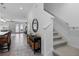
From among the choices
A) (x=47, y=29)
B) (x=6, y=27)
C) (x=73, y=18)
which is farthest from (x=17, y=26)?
(x=73, y=18)

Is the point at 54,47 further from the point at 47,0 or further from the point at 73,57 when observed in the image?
the point at 47,0

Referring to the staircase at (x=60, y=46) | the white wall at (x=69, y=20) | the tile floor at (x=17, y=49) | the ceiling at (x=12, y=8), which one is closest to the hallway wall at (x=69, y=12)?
the white wall at (x=69, y=20)

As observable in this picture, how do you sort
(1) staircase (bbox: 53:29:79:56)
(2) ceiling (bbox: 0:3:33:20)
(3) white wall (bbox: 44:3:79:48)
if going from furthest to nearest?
1. (2) ceiling (bbox: 0:3:33:20)
2. (3) white wall (bbox: 44:3:79:48)
3. (1) staircase (bbox: 53:29:79:56)

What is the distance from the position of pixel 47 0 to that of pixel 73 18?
41.3 inches

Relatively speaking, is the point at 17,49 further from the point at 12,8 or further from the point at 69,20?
the point at 69,20

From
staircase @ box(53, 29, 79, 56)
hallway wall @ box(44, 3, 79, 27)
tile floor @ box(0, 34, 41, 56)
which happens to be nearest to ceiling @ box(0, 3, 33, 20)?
tile floor @ box(0, 34, 41, 56)

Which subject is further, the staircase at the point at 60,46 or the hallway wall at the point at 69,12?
the hallway wall at the point at 69,12

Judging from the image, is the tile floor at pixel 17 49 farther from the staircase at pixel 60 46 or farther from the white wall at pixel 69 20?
the white wall at pixel 69 20

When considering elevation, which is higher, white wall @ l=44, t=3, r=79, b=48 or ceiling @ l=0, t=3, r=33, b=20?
ceiling @ l=0, t=3, r=33, b=20

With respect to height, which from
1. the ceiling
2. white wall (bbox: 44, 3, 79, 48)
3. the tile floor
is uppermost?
the ceiling

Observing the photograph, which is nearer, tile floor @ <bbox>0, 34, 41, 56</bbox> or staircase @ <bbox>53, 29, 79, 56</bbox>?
staircase @ <bbox>53, 29, 79, 56</bbox>

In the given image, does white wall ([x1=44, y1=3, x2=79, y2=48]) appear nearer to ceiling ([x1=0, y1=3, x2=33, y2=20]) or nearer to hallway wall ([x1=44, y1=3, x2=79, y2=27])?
hallway wall ([x1=44, y1=3, x2=79, y2=27])

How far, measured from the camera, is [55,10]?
10.7 feet

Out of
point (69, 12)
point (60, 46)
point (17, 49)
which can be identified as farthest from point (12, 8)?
point (60, 46)
